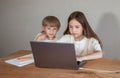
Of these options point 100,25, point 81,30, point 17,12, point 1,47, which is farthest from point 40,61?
point 1,47

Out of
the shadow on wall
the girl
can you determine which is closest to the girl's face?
the girl

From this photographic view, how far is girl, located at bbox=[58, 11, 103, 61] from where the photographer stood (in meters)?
1.79

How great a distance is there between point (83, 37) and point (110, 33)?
34.5 inches

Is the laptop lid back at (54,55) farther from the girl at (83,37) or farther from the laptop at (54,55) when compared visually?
the girl at (83,37)

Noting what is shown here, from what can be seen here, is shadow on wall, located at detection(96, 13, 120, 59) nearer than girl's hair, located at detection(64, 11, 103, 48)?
No

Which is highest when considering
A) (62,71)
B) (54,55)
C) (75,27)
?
(75,27)

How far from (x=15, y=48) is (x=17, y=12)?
2.05ft

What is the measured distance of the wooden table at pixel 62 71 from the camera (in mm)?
1396

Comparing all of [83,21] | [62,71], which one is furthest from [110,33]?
[62,71]

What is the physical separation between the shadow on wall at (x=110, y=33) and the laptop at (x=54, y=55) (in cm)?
129

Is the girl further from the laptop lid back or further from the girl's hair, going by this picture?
the laptop lid back

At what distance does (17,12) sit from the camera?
3385 mm

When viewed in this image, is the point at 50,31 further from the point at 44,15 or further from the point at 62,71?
the point at 44,15

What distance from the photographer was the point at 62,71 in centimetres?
147
